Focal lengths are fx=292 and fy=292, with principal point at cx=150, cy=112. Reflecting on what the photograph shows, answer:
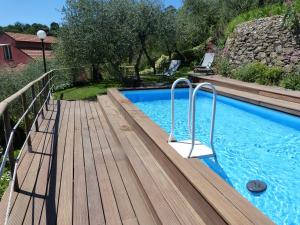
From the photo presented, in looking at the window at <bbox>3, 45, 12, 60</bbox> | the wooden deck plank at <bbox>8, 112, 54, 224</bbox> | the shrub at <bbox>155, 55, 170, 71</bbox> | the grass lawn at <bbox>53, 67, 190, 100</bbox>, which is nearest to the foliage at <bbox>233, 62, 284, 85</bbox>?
the grass lawn at <bbox>53, 67, 190, 100</bbox>

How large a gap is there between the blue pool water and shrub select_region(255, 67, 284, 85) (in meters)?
1.51

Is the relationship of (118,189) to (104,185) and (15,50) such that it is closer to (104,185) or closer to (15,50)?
(104,185)

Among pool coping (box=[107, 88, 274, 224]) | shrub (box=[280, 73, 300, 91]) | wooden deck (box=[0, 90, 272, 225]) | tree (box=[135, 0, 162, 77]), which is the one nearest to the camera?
pool coping (box=[107, 88, 274, 224])

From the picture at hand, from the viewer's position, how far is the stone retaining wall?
9219 mm

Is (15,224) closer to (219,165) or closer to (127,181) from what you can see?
(127,181)

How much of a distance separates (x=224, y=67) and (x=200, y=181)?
9937mm

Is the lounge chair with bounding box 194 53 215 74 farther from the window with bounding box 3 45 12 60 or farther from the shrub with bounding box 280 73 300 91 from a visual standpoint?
the window with bounding box 3 45 12 60

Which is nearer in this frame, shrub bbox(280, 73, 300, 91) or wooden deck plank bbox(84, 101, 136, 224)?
wooden deck plank bbox(84, 101, 136, 224)

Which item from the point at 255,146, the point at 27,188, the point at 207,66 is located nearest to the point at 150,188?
the point at 27,188


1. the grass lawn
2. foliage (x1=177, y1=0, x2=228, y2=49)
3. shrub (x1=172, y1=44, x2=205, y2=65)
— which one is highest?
foliage (x1=177, y1=0, x2=228, y2=49)

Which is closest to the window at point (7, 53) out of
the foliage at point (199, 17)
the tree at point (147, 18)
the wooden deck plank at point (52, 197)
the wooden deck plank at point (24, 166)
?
the foliage at point (199, 17)

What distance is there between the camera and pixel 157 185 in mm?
3111

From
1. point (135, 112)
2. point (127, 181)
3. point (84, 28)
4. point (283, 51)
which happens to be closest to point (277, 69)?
point (283, 51)

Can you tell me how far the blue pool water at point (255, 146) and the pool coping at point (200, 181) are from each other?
985 mm
